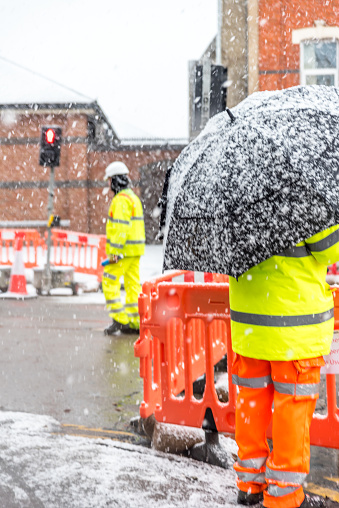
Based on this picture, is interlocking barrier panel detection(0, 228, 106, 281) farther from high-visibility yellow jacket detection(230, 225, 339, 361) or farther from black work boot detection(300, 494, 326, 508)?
high-visibility yellow jacket detection(230, 225, 339, 361)

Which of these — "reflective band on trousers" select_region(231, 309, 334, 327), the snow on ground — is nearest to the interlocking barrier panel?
the snow on ground

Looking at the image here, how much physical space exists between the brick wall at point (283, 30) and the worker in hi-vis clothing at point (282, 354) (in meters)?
13.2

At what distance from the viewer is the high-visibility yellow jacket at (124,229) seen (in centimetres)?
744

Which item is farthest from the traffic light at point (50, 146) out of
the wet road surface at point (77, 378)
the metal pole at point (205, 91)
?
the metal pole at point (205, 91)

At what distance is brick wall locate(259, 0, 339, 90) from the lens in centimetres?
Result: 1503

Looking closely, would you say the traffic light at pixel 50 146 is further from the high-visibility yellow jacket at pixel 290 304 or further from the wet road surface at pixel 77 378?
the high-visibility yellow jacket at pixel 290 304

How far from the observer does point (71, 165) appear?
2352cm

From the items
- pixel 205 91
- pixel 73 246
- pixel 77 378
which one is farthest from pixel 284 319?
pixel 73 246

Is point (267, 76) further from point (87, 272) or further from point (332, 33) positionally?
point (87, 272)

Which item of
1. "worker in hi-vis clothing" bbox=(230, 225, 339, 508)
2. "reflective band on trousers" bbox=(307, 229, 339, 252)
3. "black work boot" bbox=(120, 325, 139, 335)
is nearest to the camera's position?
"reflective band on trousers" bbox=(307, 229, 339, 252)

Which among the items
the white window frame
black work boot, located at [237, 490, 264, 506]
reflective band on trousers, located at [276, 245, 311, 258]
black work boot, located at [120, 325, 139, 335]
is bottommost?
black work boot, located at [237, 490, 264, 506]

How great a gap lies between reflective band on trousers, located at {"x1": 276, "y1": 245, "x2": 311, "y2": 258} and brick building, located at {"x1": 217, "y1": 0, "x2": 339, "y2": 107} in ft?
43.3

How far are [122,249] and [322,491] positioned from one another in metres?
4.58

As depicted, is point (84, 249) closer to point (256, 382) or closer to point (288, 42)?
point (288, 42)
